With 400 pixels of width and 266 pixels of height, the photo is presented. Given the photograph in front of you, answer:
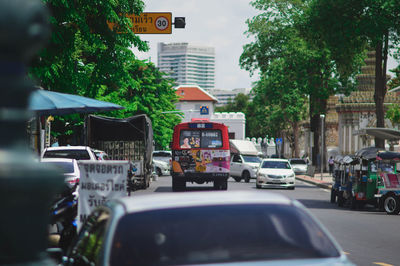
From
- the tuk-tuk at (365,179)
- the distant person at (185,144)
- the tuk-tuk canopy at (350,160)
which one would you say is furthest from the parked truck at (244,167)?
the tuk-tuk at (365,179)

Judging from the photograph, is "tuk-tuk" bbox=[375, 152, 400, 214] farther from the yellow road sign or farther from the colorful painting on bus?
the colorful painting on bus

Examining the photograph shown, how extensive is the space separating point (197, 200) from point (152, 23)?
18.1 metres

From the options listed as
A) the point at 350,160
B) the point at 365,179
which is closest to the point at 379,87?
the point at 350,160

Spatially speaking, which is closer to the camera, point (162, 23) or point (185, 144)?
point (162, 23)

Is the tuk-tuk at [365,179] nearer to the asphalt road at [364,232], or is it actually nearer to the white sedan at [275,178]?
the asphalt road at [364,232]

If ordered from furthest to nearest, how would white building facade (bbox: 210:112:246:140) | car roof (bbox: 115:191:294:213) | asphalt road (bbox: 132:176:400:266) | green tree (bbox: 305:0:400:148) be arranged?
white building facade (bbox: 210:112:246:140), green tree (bbox: 305:0:400:148), asphalt road (bbox: 132:176:400:266), car roof (bbox: 115:191:294:213)

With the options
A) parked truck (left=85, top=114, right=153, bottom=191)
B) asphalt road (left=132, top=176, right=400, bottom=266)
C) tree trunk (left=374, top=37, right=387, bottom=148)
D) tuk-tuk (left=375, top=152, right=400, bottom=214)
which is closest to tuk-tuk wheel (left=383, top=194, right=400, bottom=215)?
tuk-tuk (left=375, top=152, right=400, bottom=214)

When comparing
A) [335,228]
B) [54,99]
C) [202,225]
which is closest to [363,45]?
[335,228]

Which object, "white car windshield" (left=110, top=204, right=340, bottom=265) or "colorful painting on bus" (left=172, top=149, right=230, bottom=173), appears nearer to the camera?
"white car windshield" (left=110, top=204, right=340, bottom=265)

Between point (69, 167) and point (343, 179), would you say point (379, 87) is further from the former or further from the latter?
point (69, 167)

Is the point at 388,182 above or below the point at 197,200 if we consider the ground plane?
below

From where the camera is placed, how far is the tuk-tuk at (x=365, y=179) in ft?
70.0

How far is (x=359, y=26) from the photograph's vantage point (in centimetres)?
2989

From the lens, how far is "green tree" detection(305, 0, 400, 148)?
95.8ft
